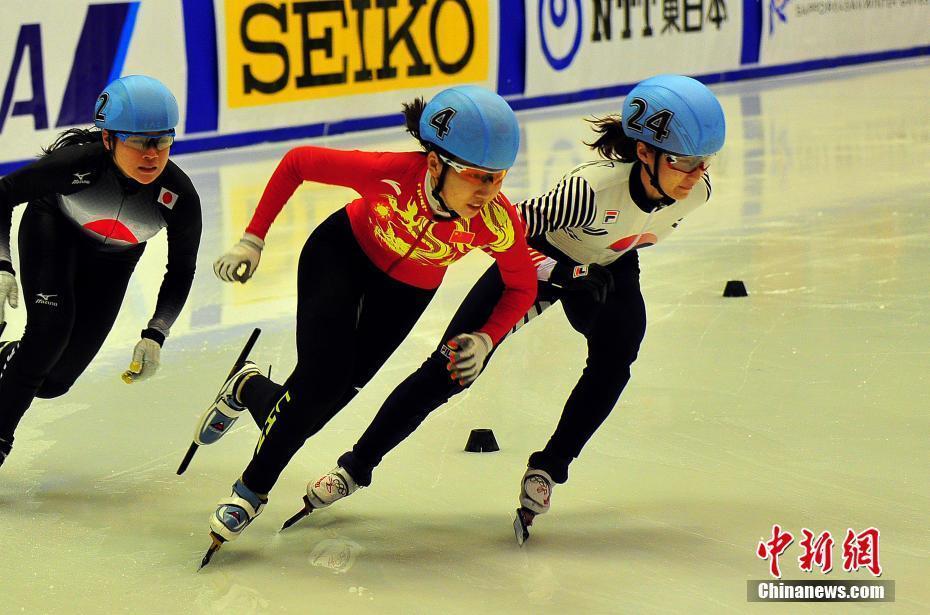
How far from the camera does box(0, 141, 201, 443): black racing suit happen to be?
375 centimetres

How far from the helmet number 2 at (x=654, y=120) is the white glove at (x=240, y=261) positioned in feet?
3.21

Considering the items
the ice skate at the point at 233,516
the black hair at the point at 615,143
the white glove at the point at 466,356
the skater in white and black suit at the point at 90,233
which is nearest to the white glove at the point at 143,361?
the skater in white and black suit at the point at 90,233

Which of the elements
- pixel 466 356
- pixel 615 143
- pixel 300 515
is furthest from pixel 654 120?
pixel 300 515

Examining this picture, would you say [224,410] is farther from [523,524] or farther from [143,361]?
[523,524]

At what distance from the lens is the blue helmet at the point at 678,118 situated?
3.31 m

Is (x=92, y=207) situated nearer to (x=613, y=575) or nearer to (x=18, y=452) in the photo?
(x=18, y=452)

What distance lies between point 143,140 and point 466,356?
1.12 metres

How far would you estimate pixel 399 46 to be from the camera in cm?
1230

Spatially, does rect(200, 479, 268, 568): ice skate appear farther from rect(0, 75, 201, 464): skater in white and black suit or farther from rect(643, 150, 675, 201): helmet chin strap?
rect(643, 150, 675, 201): helmet chin strap

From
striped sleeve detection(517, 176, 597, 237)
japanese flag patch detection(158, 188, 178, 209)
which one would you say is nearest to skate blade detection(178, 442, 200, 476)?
japanese flag patch detection(158, 188, 178, 209)

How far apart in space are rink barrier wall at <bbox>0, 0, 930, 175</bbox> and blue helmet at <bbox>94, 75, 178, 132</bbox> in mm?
6142

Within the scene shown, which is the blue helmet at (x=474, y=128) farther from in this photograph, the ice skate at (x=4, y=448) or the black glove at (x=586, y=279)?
the ice skate at (x=4, y=448)

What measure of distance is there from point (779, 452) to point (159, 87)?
207cm

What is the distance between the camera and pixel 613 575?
3.20 m
